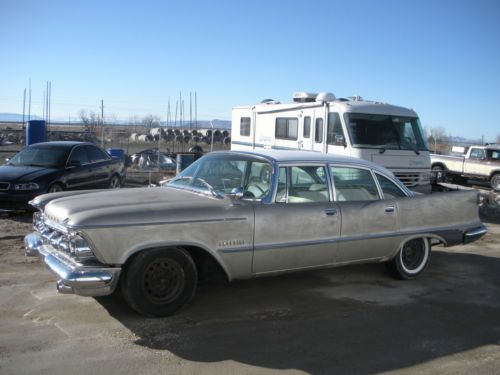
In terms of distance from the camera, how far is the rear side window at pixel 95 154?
37.8 ft

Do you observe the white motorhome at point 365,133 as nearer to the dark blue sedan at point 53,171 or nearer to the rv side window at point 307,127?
the rv side window at point 307,127

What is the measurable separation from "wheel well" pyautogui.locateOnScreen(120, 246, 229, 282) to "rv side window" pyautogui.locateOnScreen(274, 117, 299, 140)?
852cm

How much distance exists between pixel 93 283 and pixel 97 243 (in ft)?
1.08

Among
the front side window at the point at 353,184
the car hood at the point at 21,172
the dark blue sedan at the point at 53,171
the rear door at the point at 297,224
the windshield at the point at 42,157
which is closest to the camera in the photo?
the rear door at the point at 297,224

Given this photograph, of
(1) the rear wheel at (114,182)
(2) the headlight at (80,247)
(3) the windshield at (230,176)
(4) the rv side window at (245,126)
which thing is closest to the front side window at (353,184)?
(3) the windshield at (230,176)

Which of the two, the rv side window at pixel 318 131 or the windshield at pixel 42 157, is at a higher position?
the rv side window at pixel 318 131

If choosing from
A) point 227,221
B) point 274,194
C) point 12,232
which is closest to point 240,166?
point 274,194

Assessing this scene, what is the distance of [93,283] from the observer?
429 centimetres

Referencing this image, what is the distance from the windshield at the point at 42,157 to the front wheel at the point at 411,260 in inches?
276

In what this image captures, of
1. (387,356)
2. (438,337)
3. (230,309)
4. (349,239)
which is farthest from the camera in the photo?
(349,239)

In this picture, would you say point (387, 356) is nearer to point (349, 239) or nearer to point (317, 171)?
point (349, 239)

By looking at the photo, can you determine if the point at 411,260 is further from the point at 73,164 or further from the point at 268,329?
the point at 73,164

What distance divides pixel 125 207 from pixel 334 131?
8.17m

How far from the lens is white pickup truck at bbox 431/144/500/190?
20578mm
